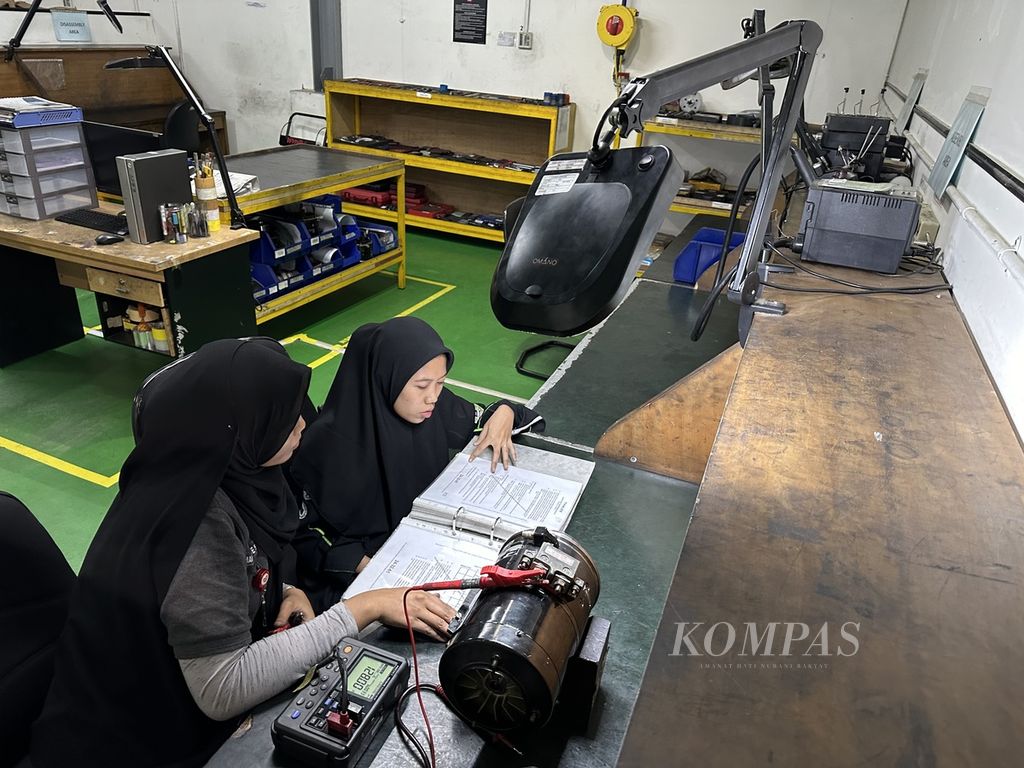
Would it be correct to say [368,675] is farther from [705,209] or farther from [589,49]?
[589,49]

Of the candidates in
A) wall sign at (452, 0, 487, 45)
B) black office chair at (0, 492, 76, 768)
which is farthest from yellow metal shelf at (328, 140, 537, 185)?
black office chair at (0, 492, 76, 768)

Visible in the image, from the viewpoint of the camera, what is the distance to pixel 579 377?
2.24m

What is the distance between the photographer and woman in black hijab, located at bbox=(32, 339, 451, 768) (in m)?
1.04

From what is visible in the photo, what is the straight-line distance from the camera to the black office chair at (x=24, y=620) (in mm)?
1091

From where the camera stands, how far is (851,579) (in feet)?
2.73

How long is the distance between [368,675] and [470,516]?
0.43 meters

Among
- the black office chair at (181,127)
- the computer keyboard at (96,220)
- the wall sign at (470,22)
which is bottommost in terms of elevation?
the computer keyboard at (96,220)

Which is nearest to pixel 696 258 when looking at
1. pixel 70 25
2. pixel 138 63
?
pixel 138 63

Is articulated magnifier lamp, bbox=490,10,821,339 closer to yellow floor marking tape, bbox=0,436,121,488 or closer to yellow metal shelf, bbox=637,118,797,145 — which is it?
yellow floor marking tape, bbox=0,436,121,488

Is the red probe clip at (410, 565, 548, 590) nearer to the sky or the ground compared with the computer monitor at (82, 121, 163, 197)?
nearer to the ground

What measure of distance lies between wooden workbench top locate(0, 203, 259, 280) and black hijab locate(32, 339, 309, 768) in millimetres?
1649

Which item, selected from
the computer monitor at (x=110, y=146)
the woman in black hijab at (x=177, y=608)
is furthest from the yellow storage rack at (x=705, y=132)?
the woman in black hijab at (x=177, y=608)

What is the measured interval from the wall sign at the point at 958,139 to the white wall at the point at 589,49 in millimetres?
2656

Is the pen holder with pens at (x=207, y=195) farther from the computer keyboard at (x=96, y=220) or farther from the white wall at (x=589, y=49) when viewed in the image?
the white wall at (x=589, y=49)
